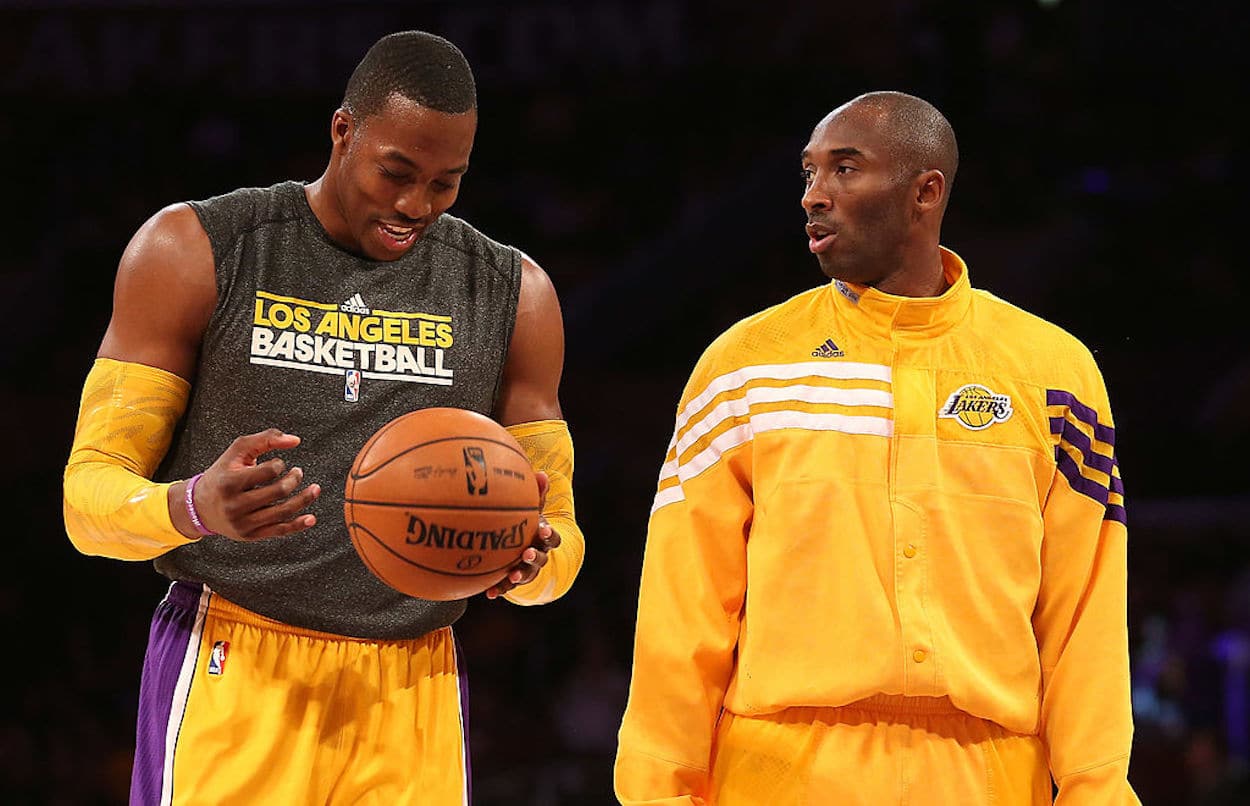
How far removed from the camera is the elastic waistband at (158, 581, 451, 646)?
2.87m

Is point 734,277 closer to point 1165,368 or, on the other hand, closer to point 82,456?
point 1165,368

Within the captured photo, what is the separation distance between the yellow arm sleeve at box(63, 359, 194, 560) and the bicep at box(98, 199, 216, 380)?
38 mm

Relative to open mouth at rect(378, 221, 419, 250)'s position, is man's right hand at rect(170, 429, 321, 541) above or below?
below

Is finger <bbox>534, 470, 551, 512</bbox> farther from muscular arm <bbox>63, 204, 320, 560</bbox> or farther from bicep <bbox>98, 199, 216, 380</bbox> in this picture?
bicep <bbox>98, 199, 216, 380</bbox>

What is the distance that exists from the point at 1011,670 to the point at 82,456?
171cm

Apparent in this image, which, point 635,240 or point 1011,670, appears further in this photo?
point 635,240

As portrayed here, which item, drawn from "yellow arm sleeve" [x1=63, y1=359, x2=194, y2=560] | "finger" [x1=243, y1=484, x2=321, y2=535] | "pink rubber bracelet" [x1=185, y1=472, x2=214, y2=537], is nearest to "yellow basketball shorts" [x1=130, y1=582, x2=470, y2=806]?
"yellow arm sleeve" [x1=63, y1=359, x2=194, y2=560]

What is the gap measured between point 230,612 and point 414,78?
104cm

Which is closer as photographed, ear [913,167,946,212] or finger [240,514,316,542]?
finger [240,514,316,542]

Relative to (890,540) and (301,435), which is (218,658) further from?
(890,540)

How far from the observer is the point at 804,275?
1017 centimetres

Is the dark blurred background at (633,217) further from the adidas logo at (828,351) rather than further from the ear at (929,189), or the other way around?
the ear at (929,189)

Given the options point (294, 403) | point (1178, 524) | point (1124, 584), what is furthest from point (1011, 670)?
point (1178, 524)

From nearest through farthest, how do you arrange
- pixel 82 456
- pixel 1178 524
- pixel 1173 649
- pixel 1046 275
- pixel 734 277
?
pixel 82 456, pixel 1173 649, pixel 1178 524, pixel 1046 275, pixel 734 277
